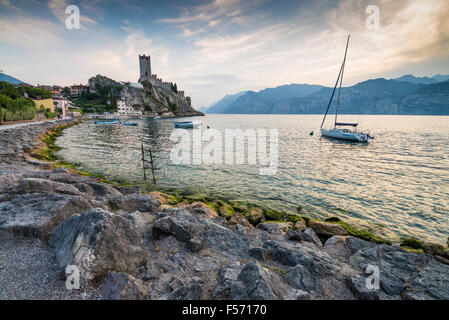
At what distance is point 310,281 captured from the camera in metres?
5.23

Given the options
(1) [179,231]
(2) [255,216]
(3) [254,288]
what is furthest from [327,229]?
(1) [179,231]

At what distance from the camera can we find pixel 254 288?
433 centimetres

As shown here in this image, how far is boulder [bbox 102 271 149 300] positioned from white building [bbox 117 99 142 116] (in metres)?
153

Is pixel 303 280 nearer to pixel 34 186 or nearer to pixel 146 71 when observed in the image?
pixel 34 186

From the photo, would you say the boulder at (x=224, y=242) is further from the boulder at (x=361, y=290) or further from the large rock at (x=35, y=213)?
the large rock at (x=35, y=213)

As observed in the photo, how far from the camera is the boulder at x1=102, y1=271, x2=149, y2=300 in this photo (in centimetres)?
385

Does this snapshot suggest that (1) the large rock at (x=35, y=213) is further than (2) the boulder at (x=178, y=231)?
No

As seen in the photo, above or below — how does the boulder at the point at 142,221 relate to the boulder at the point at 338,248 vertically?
above

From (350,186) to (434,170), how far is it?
53.2 feet

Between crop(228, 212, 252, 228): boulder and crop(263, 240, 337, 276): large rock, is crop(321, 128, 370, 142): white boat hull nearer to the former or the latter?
crop(228, 212, 252, 228): boulder

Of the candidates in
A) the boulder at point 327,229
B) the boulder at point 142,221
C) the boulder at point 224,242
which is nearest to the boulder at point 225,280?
the boulder at point 224,242

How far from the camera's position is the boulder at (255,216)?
1145 centimetres

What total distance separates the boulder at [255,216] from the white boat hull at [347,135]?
148 ft
